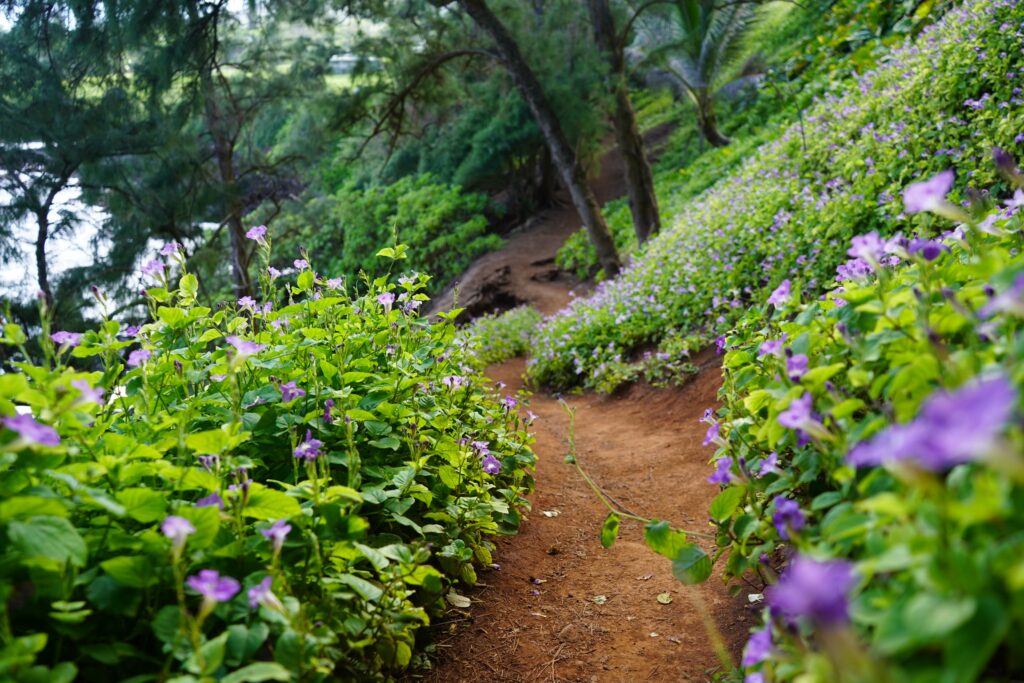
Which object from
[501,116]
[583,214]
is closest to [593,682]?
[583,214]

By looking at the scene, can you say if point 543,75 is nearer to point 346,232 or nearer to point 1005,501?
point 346,232

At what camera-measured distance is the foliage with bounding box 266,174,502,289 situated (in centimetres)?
1725

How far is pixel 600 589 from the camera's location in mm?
3090

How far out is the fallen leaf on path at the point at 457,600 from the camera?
2.77m

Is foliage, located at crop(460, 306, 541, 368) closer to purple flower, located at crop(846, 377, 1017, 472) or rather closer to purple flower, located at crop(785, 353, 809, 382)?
purple flower, located at crop(785, 353, 809, 382)

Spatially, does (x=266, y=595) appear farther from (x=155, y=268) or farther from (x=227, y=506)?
(x=155, y=268)

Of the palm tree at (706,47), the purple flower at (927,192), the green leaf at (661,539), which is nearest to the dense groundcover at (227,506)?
the green leaf at (661,539)

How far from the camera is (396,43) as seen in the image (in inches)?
459

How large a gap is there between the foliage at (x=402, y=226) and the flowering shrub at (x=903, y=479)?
15.1 metres

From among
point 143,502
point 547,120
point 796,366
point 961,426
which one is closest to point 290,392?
point 143,502

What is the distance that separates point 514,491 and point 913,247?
2.26 metres

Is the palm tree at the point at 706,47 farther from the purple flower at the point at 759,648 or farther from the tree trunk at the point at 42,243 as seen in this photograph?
the purple flower at the point at 759,648

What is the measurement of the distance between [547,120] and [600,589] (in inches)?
339

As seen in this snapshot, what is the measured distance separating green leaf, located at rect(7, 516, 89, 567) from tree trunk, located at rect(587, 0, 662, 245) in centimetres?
1032
